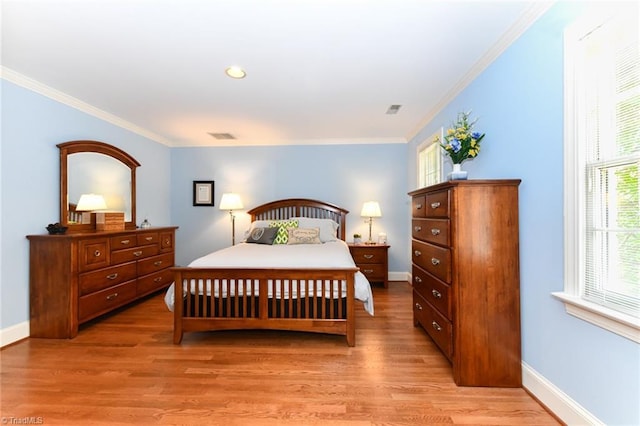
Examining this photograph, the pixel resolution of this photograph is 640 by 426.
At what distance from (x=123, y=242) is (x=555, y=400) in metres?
4.24

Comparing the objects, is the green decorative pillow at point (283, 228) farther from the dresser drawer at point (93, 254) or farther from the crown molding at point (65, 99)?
the crown molding at point (65, 99)

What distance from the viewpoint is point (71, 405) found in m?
1.75

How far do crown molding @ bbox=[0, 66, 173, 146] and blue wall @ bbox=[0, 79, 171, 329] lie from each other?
1.8 inches

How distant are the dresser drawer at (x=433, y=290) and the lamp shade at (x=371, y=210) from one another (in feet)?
5.94

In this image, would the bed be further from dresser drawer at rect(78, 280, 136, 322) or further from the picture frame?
the picture frame

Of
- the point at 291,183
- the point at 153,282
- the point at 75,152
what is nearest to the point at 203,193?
the point at 291,183

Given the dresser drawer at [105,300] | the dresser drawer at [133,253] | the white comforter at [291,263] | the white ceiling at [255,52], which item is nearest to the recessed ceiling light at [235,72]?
the white ceiling at [255,52]

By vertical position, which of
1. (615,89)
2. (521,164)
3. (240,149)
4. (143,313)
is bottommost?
(143,313)

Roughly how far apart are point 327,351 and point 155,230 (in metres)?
3.04

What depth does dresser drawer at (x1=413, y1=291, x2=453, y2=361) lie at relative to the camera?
1995 mm

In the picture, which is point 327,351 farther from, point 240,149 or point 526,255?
point 240,149

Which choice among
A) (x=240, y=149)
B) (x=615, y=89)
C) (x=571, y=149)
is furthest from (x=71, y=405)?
(x=240, y=149)

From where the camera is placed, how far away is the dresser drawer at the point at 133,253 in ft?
10.7

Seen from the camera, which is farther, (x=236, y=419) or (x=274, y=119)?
(x=274, y=119)
